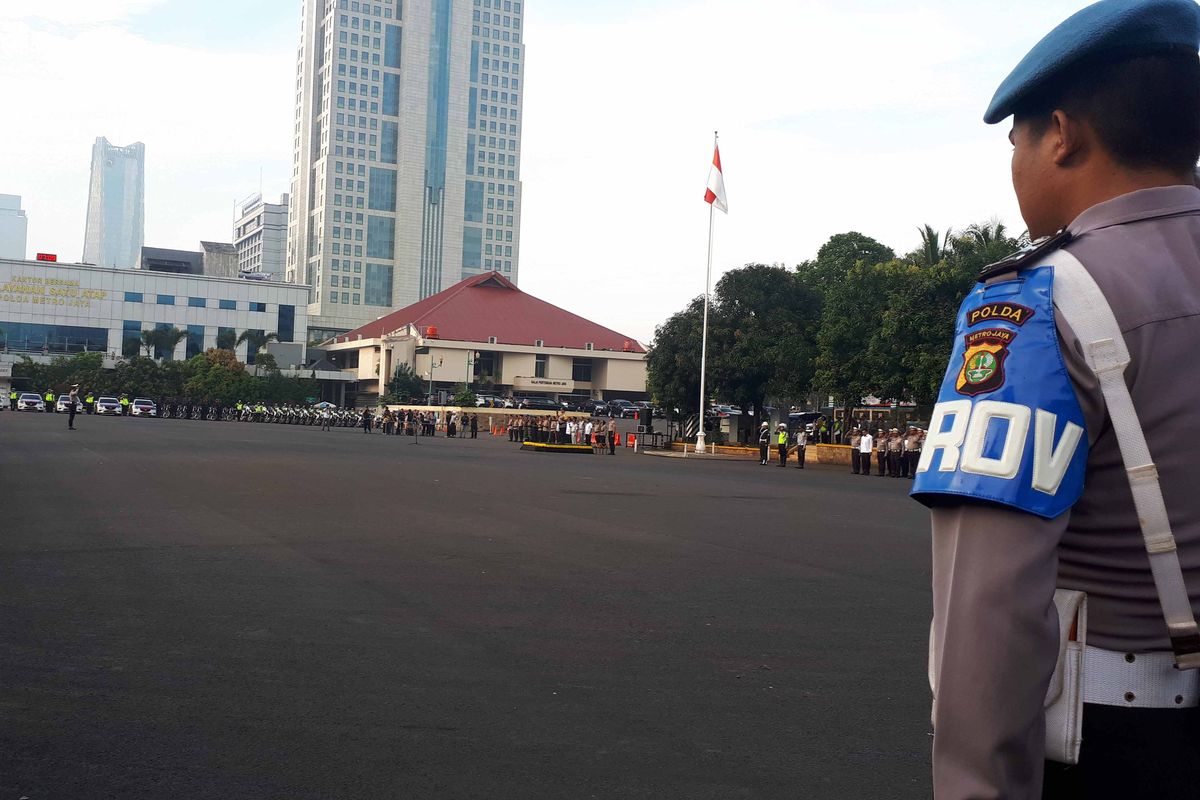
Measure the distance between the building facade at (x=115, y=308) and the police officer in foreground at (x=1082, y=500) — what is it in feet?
344

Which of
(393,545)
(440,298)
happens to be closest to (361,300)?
(440,298)

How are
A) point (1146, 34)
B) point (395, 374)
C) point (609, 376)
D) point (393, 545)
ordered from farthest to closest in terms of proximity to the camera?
point (609, 376)
point (395, 374)
point (393, 545)
point (1146, 34)

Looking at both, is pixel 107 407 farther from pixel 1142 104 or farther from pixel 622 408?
pixel 1142 104

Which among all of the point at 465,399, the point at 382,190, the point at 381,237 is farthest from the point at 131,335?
the point at 382,190

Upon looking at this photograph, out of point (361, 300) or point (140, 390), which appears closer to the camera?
point (140, 390)

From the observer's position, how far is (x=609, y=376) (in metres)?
109

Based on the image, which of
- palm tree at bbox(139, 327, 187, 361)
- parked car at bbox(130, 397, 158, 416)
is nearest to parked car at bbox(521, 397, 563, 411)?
parked car at bbox(130, 397, 158, 416)

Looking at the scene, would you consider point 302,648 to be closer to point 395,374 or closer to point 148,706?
point 148,706

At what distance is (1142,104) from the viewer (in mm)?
1619

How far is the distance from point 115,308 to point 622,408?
4958cm

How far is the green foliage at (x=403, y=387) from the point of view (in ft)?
299

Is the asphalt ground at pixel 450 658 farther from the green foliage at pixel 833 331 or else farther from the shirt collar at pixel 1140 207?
the green foliage at pixel 833 331

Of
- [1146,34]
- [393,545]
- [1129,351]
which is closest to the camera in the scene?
[1129,351]

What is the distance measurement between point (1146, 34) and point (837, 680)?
4.57 metres
